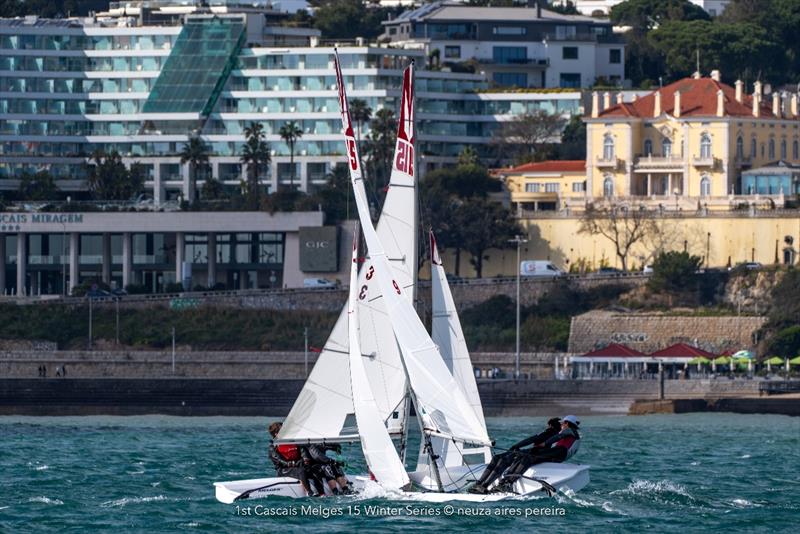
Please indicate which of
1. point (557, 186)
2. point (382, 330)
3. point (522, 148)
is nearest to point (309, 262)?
point (557, 186)

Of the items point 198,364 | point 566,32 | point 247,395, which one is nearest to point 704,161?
point 198,364

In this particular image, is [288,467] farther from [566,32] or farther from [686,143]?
[566,32]

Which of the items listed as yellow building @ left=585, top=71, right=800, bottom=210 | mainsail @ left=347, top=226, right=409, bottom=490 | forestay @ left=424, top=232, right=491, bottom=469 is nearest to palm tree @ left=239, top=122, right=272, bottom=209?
yellow building @ left=585, top=71, right=800, bottom=210

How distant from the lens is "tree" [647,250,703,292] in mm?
106938

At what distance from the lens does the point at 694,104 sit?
12269 centimetres

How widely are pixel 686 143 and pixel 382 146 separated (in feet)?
50.2

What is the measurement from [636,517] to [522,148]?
302ft

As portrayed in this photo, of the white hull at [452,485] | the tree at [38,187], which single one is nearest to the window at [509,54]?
the tree at [38,187]

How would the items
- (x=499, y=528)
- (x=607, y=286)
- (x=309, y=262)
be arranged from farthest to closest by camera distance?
(x=309, y=262) → (x=607, y=286) → (x=499, y=528)

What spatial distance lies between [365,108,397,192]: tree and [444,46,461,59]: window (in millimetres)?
28896

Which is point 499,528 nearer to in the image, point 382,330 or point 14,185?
point 382,330

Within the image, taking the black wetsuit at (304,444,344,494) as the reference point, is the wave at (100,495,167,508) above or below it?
below

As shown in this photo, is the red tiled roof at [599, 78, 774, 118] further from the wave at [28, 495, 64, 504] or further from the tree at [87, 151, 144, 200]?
the wave at [28, 495, 64, 504]

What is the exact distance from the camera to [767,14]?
153625 millimetres
